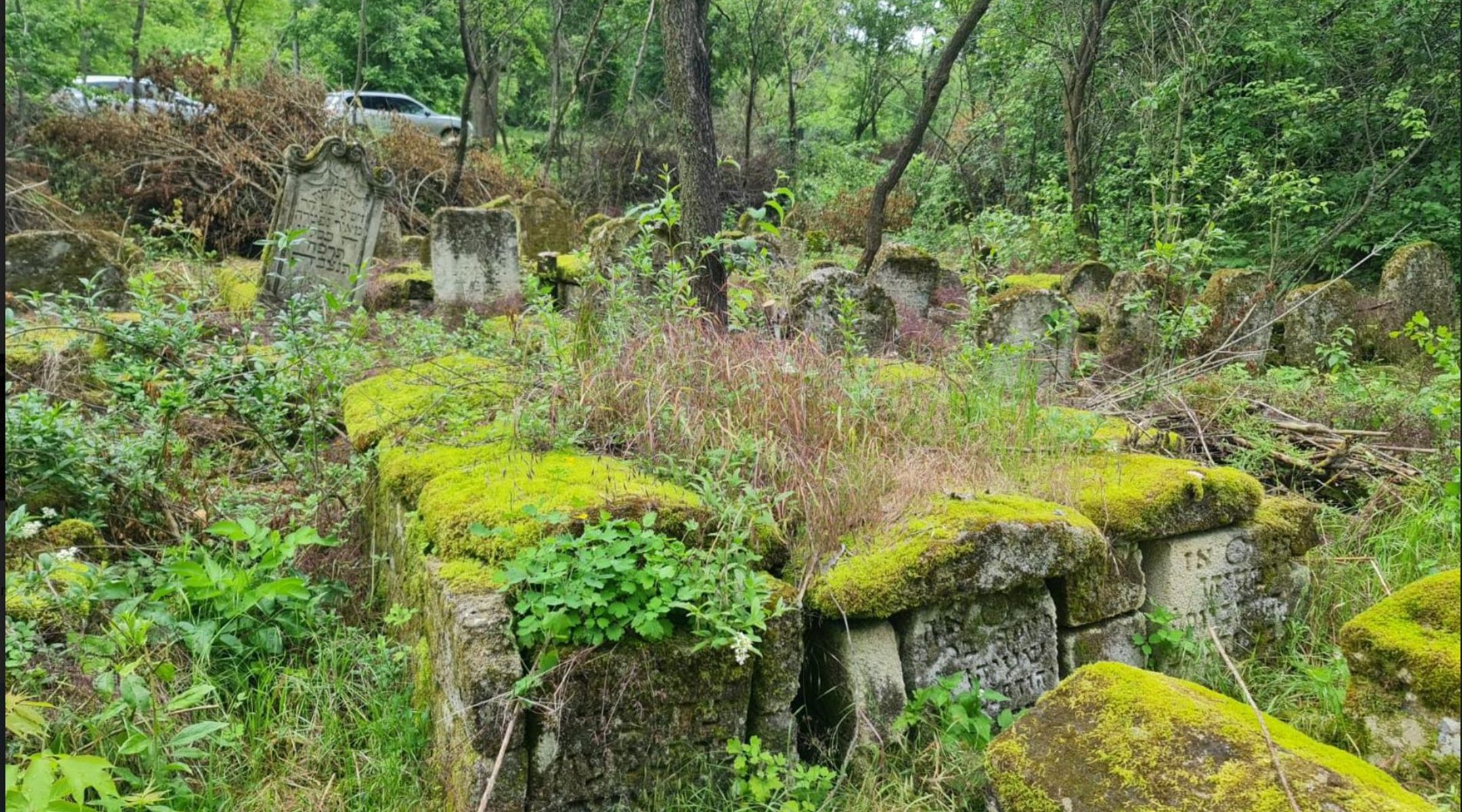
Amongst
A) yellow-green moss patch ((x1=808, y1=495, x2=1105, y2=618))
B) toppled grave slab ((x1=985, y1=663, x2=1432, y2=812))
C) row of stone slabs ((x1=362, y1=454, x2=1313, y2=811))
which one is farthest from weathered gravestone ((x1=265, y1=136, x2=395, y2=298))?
toppled grave slab ((x1=985, y1=663, x2=1432, y2=812))

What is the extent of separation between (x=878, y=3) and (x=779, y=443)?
63.5 feet

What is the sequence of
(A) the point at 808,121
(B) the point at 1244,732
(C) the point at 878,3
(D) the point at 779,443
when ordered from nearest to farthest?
1. (B) the point at 1244,732
2. (D) the point at 779,443
3. (C) the point at 878,3
4. (A) the point at 808,121

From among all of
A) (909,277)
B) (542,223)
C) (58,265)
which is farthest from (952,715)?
(542,223)

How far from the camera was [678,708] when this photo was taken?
81.9 inches

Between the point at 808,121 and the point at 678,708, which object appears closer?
the point at 678,708

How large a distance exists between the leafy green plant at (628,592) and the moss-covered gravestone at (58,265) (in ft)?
19.3

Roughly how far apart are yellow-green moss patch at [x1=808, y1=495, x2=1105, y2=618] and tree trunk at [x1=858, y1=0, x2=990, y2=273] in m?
7.70

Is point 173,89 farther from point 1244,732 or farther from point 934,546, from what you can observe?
point 1244,732

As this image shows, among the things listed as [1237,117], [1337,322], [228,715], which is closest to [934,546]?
[228,715]

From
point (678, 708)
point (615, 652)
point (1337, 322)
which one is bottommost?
point (678, 708)

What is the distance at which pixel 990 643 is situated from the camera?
8.09 feet

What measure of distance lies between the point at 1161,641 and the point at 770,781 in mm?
1503

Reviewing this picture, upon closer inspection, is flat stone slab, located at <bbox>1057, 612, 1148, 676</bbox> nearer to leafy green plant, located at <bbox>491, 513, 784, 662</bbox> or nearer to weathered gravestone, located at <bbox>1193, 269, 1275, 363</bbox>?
leafy green plant, located at <bbox>491, 513, 784, 662</bbox>

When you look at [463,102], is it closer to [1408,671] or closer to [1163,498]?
[1163,498]
